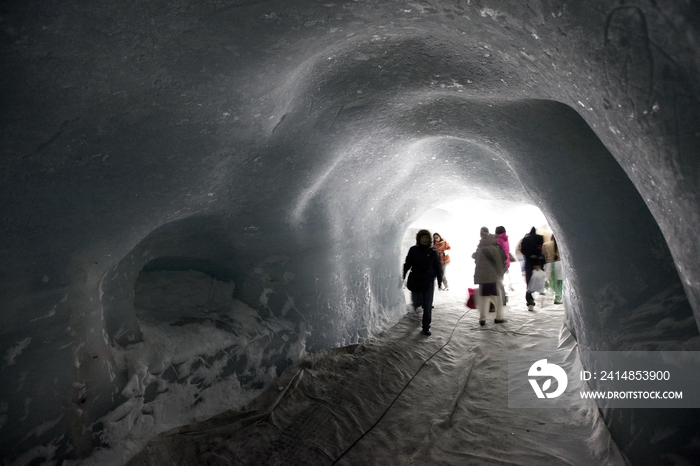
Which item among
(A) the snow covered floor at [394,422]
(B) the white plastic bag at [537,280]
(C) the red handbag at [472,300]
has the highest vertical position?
(B) the white plastic bag at [537,280]

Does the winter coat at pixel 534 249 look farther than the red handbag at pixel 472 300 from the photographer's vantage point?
No

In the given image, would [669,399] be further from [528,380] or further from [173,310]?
[173,310]

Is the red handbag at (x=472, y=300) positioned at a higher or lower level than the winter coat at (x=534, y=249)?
lower

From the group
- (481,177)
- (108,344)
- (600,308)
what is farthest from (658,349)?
(481,177)

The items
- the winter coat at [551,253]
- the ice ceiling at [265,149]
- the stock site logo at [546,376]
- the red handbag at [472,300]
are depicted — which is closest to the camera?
the ice ceiling at [265,149]

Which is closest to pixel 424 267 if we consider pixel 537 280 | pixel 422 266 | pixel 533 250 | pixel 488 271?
pixel 422 266

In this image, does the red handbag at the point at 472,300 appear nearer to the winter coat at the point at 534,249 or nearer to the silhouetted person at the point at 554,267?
the winter coat at the point at 534,249

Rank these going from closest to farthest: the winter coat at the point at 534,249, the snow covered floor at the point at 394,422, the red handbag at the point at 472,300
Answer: the snow covered floor at the point at 394,422 → the winter coat at the point at 534,249 → the red handbag at the point at 472,300

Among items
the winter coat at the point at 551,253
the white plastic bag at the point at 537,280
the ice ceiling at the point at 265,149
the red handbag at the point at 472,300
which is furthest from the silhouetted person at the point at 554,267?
the ice ceiling at the point at 265,149

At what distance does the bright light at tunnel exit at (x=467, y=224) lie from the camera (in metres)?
10.8

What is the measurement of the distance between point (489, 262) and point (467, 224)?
1030 centimetres

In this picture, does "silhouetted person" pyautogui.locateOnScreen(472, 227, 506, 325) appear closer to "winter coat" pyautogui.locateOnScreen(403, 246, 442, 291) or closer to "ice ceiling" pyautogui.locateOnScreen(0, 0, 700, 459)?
"winter coat" pyautogui.locateOnScreen(403, 246, 442, 291)

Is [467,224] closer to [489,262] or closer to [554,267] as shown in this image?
[554,267]

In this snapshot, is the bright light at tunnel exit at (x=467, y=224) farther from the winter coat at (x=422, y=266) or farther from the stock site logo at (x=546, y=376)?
the stock site logo at (x=546, y=376)
